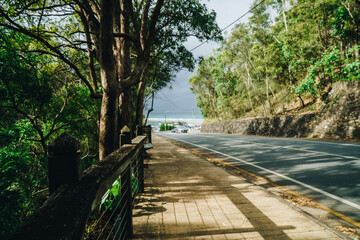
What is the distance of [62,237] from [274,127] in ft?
74.2

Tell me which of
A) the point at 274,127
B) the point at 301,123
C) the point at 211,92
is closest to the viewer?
the point at 301,123

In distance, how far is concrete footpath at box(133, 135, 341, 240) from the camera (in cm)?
292

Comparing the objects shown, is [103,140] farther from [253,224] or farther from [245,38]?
[245,38]

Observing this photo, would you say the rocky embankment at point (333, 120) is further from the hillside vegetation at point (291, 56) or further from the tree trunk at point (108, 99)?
the tree trunk at point (108, 99)

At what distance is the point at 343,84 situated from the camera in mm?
15789

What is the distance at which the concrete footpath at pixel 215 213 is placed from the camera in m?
2.92

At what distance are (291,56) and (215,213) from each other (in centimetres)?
1802

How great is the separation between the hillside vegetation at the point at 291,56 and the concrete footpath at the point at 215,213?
9640 mm

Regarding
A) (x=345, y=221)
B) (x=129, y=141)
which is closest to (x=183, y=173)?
(x=129, y=141)

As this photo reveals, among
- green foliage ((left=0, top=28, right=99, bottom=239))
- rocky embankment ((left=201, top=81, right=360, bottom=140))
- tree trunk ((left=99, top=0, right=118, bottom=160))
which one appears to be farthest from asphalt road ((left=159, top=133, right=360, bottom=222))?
rocky embankment ((left=201, top=81, right=360, bottom=140))

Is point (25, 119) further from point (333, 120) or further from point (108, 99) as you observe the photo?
point (333, 120)

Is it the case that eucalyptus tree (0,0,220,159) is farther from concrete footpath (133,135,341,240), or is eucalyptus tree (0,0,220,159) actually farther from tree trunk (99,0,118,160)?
concrete footpath (133,135,341,240)

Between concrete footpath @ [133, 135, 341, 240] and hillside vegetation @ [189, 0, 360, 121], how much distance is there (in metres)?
9.64

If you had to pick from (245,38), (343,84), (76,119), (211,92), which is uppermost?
(245,38)
